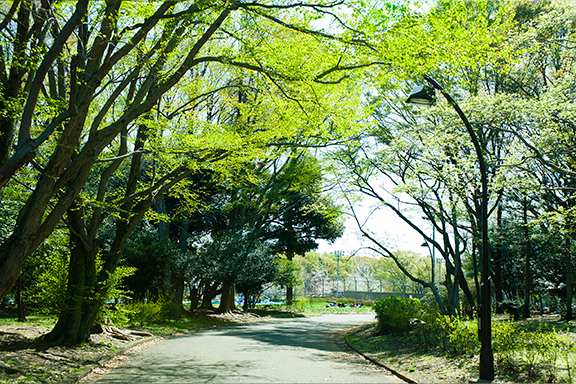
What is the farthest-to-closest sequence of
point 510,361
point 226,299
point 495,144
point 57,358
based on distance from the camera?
point 226,299
point 495,144
point 57,358
point 510,361

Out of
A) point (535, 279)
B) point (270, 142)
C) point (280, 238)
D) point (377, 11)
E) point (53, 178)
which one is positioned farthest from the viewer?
point (280, 238)

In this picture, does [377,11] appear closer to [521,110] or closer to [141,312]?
[521,110]

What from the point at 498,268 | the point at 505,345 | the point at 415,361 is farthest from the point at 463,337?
the point at 498,268

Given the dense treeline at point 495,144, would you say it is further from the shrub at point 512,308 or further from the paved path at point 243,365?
the paved path at point 243,365

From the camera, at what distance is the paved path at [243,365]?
24.6 feet

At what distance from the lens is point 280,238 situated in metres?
28.3

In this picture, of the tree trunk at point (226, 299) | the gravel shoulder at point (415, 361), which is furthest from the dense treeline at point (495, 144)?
the tree trunk at point (226, 299)

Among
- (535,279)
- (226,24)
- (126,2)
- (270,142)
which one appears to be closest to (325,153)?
(270,142)

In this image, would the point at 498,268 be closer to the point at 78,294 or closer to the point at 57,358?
the point at 78,294

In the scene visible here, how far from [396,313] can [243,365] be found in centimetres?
694

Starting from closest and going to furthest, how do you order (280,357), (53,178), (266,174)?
(53,178)
(280,357)
(266,174)

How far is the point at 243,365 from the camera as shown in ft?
28.7

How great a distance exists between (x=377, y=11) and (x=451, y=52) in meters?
1.61

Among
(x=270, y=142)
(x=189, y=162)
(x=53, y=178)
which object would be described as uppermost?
(x=270, y=142)
